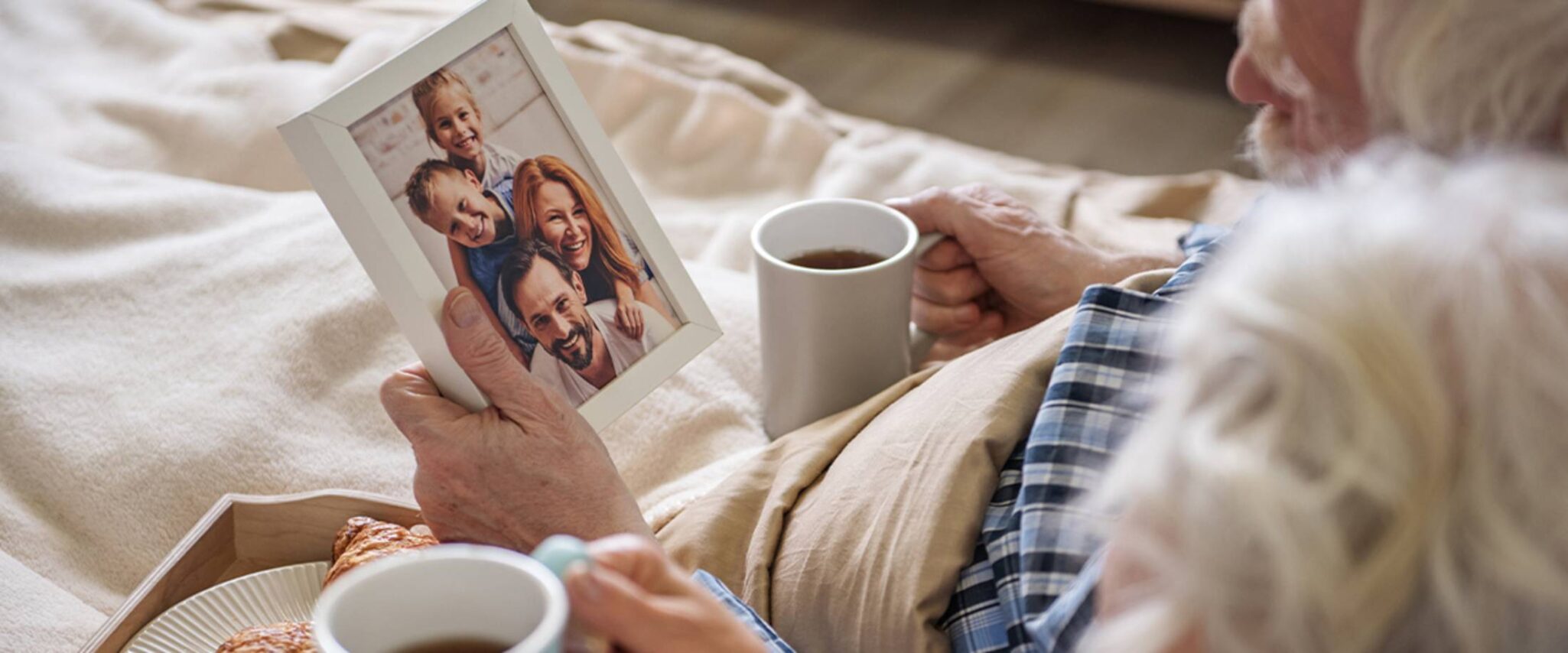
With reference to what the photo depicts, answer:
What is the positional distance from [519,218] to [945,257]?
1.39 feet

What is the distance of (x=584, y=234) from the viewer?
83 centimetres

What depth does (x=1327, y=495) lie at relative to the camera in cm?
37

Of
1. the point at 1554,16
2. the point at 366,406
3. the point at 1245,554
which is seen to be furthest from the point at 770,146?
the point at 1245,554

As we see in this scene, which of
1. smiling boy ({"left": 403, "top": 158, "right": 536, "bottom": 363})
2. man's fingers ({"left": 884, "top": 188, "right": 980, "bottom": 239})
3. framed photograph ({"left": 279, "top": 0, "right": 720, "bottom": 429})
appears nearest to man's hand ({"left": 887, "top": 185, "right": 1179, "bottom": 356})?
man's fingers ({"left": 884, "top": 188, "right": 980, "bottom": 239})

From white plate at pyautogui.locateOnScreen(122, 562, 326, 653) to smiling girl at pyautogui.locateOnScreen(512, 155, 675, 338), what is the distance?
25cm

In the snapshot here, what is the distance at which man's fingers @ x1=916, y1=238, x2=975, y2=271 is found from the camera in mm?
1092

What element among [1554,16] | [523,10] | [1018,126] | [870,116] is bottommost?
[1018,126]

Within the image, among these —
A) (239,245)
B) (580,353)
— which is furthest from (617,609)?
(239,245)

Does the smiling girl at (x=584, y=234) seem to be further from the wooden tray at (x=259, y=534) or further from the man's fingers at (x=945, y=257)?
the man's fingers at (x=945, y=257)

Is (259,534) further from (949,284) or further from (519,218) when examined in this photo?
(949,284)

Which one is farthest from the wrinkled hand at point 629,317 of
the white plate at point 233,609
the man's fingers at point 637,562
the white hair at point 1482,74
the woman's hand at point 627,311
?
the white hair at point 1482,74

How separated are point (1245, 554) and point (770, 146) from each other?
114 cm

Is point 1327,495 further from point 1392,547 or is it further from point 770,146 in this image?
point 770,146

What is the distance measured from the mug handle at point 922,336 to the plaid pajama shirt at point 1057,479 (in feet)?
1.06
